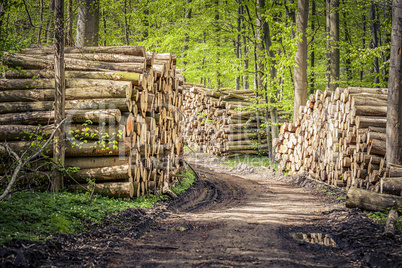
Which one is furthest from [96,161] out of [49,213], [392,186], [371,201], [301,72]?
[301,72]

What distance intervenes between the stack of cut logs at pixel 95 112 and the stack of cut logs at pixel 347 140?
17.6 feet

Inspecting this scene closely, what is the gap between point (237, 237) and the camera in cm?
509

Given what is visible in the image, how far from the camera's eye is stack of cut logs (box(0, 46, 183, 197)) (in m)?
6.93

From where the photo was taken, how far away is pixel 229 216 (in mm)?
6641

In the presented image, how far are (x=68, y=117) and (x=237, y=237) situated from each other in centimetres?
443

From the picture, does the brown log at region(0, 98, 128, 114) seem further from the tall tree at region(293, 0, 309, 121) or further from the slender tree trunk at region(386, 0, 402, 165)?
the tall tree at region(293, 0, 309, 121)

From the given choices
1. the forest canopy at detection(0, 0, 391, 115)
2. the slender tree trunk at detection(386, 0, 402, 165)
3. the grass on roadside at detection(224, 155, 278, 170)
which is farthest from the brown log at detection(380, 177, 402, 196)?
the grass on roadside at detection(224, 155, 278, 170)

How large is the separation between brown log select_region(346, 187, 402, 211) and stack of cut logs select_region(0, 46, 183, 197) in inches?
180

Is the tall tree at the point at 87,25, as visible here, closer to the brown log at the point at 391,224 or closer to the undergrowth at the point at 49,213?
the undergrowth at the point at 49,213

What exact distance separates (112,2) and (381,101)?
1635 cm

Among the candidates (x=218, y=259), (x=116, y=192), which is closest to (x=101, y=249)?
(x=218, y=259)

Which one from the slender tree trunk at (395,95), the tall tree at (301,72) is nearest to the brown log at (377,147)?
the slender tree trunk at (395,95)

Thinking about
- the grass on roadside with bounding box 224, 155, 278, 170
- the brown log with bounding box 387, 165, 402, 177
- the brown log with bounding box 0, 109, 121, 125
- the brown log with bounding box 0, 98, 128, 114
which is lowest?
the grass on roadside with bounding box 224, 155, 278, 170

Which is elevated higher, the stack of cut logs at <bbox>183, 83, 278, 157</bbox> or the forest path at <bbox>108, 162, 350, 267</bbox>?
the stack of cut logs at <bbox>183, 83, 278, 157</bbox>
